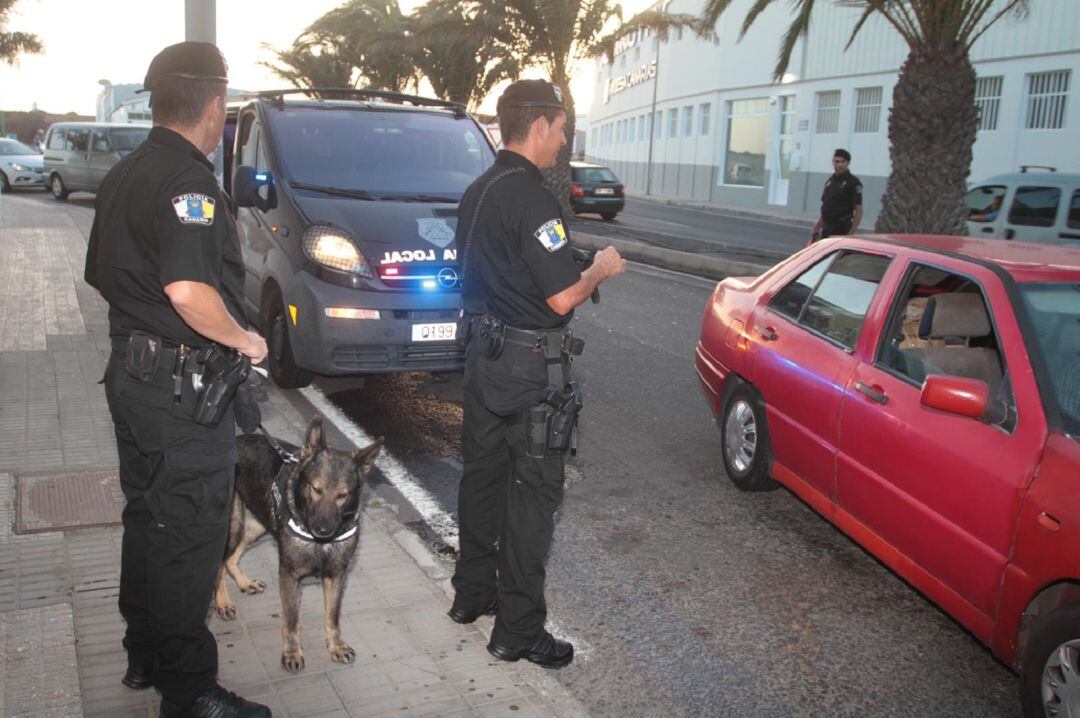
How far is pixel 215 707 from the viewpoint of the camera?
3008mm

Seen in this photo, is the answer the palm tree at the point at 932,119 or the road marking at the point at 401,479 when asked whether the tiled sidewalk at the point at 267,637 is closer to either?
the road marking at the point at 401,479

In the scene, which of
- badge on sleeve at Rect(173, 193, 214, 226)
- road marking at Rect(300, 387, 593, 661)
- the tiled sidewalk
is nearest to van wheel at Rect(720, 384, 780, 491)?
road marking at Rect(300, 387, 593, 661)

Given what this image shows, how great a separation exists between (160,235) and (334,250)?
151 inches

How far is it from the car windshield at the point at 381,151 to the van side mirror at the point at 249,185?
0.28 meters

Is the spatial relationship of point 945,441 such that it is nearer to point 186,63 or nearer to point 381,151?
point 186,63

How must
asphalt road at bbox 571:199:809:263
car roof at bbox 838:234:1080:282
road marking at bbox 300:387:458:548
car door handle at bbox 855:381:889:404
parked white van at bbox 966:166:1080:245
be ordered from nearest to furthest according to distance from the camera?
car roof at bbox 838:234:1080:282 < car door handle at bbox 855:381:889:404 < road marking at bbox 300:387:458:548 < parked white van at bbox 966:166:1080:245 < asphalt road at bbox 571:199:809:263

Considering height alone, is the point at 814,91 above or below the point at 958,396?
above

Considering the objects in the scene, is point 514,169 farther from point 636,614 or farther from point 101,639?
point 101,639

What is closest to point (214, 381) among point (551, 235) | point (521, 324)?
point (521, 324)

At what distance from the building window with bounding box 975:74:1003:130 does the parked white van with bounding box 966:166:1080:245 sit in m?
16.9

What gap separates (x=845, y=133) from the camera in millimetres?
34406

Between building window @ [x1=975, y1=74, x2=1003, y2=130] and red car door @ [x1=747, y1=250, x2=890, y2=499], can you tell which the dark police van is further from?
building window @ [x1=975, y1=74, x2=1003, y2=130]

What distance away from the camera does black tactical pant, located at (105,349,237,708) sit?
2.88m

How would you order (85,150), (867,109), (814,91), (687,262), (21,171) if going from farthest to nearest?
(814,91) < (867,109) < (21,171) < (85,150) < (687,262)
